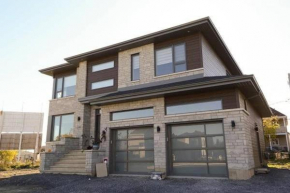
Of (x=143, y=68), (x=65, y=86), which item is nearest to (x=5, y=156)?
(x=65, y=86)

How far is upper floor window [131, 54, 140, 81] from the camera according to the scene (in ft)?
A: 42.2

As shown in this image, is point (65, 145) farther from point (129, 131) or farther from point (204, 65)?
point (204, 65)

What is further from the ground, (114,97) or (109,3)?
(109,3)

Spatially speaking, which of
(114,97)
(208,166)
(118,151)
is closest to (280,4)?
(208,166)

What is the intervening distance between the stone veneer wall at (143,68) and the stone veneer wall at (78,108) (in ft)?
10.5

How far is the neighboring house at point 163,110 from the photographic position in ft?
29.3

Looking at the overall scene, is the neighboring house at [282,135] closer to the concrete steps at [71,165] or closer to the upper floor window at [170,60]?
the upper floor window at [170,60]

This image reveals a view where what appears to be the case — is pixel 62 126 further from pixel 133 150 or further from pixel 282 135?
pixel 282 135

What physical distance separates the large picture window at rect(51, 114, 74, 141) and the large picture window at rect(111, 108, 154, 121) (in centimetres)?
467

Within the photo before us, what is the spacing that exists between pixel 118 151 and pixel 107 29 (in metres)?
6.31

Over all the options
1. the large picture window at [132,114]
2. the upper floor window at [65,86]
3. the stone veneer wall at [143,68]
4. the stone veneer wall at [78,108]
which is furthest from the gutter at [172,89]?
the upper floor window at [65,86]

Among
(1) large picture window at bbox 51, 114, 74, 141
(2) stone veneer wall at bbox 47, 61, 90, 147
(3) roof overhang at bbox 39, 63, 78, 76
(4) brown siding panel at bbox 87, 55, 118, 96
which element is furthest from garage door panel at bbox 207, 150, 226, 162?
(3) roof overhang at bbox 39, 63, 78, 76

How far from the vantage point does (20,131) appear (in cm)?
2383

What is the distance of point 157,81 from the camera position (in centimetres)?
1185
